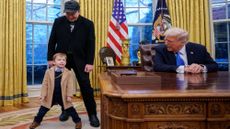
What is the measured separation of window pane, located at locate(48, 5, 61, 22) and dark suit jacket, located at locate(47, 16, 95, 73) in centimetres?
255

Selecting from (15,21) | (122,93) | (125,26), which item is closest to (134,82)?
(122,93)

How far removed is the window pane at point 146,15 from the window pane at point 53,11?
5.71ft

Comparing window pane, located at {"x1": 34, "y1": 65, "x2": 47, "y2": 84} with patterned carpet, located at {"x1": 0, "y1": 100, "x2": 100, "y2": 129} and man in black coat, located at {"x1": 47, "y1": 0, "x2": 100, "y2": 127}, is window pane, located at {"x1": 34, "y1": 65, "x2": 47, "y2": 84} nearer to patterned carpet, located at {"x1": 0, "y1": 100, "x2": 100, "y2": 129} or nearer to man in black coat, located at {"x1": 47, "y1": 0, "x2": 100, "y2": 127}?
patterned carpet, located at {"x1": 0, "y1": 100, "x2": 100, "y2": 129}

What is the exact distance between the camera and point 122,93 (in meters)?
1.19

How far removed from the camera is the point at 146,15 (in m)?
6.60

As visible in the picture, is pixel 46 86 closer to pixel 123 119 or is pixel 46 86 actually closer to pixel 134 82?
pixel 134 82

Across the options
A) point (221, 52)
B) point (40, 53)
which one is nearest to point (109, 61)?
point (40, 53)

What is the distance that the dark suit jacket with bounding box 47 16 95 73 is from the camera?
3.48 meters

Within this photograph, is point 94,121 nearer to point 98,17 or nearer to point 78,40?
point 78,40

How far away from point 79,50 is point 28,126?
1.02 metres

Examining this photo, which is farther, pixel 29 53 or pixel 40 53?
pixel 40 53

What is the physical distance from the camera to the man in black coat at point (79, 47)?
11.4ft

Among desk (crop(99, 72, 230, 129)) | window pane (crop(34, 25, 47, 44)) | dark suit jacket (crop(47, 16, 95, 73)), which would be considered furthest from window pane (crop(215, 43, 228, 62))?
desk (crop(99, 72, 230, 129))

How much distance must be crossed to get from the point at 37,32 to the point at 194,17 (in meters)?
3.04
